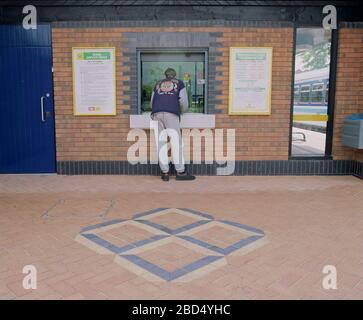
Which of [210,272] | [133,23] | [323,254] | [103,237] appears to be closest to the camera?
[210,272]

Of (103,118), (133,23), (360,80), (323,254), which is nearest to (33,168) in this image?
(103,118)

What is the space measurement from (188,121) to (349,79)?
296cm

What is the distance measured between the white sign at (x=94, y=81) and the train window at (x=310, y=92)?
326 cm

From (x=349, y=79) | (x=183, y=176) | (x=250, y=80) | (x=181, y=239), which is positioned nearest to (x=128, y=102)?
(x=183, y=176)

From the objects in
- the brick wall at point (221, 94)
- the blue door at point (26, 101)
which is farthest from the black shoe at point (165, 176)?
the blue door at point (26, 101)

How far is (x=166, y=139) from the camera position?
668 centimetres

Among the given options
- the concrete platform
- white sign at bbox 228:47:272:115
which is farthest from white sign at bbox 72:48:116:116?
white sign at bbox 228:47:272:115

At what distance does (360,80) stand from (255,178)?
255 cm

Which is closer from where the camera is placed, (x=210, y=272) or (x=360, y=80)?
(x=210, y=272)

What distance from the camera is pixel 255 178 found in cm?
681

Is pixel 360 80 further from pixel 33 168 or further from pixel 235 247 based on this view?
pixel 33 168

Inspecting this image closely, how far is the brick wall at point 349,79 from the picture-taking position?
672 cm

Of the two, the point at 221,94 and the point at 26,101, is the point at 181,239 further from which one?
the point at 26,101

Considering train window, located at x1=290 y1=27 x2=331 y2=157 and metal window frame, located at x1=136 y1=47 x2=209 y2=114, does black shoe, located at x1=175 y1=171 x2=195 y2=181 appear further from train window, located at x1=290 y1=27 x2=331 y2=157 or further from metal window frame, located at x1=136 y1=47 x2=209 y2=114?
train window, located at x1=290 y1=27 x2=331 y2=157
